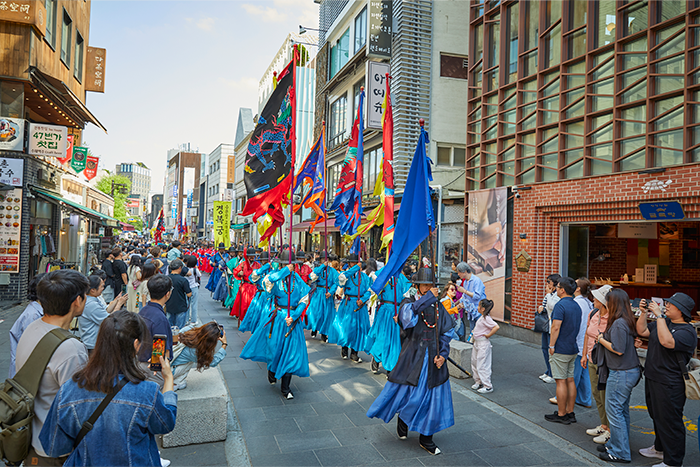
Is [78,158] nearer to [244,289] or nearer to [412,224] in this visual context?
[244,289]

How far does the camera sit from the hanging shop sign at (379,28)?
17766mm

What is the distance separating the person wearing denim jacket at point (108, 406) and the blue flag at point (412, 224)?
313cm

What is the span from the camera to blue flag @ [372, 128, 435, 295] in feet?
17.5

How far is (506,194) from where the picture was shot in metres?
11.7

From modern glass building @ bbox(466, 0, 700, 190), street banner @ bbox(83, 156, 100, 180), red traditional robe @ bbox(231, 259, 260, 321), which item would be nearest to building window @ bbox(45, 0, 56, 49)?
street banner @ bbox(83, 156, 100, 180)

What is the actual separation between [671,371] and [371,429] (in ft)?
10.8

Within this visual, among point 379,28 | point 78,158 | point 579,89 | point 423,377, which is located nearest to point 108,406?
point 423,377

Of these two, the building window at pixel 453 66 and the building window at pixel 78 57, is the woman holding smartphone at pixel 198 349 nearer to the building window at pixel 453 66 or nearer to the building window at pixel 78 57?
the building window at pixel 453 66

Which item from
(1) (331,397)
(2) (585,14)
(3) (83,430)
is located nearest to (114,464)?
(3) (83,430)

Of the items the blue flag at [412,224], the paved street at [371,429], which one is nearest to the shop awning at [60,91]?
the paved street at [371,429]

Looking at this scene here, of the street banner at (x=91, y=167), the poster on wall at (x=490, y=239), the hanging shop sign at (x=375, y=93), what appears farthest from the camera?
the street banner at (x=91, y=167)

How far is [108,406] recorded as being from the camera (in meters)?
2.37

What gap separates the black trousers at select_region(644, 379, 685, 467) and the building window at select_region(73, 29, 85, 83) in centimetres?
2181

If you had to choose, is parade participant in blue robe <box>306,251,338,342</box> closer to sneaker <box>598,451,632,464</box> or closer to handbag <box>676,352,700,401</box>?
sneaker <box>598,451,632,464</box>
